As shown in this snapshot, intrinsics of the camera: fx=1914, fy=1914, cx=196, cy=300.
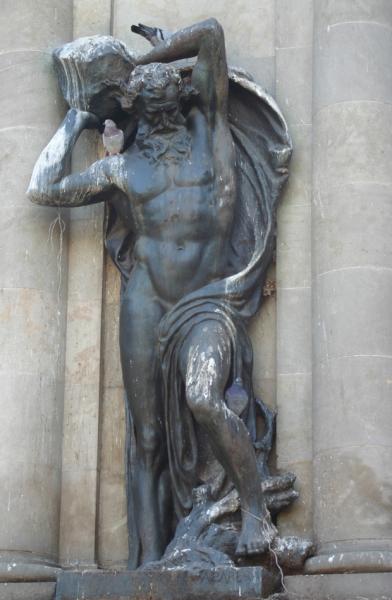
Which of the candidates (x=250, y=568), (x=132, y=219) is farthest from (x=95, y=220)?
(x=250, y=568)

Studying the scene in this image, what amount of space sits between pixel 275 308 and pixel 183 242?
3.24ft

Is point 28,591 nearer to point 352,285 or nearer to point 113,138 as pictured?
point 352,285

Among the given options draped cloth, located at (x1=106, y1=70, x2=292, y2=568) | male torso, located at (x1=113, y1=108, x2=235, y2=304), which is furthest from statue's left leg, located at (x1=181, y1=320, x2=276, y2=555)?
male torso, located at (x1=113, y1=108, x2=235, y2=304)

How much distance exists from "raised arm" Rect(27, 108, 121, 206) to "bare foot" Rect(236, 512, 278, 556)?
2.95m

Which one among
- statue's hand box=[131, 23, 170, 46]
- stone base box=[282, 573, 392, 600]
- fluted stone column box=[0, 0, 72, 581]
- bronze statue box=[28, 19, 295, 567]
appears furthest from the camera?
statue's hand box=[131, 23, 170, 46]

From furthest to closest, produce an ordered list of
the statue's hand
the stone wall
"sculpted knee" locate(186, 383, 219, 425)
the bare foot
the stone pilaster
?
the statue's hand, the stone pilaster, the stone wall, "sculpted knee" locate(186, 383, 219, 425), the bare foot

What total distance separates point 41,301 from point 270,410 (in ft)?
6.88

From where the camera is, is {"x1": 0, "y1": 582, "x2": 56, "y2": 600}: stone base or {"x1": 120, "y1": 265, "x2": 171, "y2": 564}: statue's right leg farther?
{"x1": 120, "y1": 265, "x2": 171, "y2": 564}: statue's right leg

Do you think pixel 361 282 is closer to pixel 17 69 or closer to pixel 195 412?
pixel 195 412

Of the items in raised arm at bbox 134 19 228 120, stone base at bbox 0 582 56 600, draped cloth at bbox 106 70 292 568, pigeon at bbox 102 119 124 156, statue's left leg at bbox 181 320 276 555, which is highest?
raised arm at bbox 134 19 228 120

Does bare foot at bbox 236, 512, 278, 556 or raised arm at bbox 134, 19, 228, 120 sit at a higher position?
raised arm at bbox 134, 19, 228, 120

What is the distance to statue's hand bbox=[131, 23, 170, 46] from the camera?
51.5 ft

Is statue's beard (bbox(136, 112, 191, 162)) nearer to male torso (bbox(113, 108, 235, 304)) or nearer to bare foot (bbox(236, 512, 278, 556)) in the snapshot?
male torso (bbox(113, 108, 235, 304))

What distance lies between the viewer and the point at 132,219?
1535 centimetres
